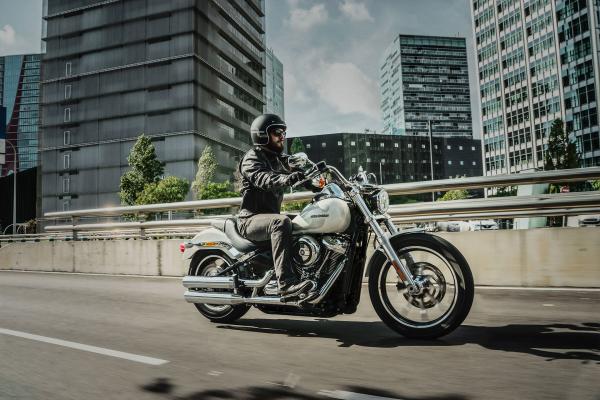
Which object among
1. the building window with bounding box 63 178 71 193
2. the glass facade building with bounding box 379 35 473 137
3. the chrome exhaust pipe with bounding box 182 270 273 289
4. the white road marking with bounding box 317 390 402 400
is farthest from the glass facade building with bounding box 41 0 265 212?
the glass facade building with bounding box 379 35 473 137

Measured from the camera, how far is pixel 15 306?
635cm

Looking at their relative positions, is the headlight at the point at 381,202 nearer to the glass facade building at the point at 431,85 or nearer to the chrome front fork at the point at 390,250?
the chrome front fork at the point at 390,250

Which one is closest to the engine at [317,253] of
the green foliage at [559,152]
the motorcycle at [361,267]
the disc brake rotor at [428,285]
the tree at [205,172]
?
the motorcycle at [361,267]

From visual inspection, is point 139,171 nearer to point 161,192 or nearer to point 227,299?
point 161,192

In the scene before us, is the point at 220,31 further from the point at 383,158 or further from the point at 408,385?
the point at 408,385

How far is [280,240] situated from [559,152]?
2904 inches

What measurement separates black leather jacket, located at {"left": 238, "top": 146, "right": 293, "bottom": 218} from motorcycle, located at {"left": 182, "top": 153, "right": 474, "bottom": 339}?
329 millimetres

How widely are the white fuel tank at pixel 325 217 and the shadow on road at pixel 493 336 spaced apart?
0.91 metres

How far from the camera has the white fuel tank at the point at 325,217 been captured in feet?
13.2

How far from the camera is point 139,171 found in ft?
200

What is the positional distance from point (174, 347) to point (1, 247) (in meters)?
12.4

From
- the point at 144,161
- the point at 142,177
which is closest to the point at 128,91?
the point at 144,161

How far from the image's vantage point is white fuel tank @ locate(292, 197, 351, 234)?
4031 mm

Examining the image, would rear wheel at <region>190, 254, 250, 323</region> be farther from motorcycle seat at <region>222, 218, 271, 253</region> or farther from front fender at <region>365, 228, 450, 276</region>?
front fender at <region>365, 228, 450, 276</region>
